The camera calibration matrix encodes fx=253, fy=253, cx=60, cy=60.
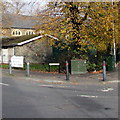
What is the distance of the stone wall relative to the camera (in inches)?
1145

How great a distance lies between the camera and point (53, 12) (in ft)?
63.6

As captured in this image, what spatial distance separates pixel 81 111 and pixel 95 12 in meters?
12.4

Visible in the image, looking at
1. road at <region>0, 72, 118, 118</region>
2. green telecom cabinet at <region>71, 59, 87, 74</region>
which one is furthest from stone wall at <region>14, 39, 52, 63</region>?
road at <region>0, 72, 118, 118</region>

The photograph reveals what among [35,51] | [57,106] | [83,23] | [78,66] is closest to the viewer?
[57,106]

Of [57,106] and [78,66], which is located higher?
[78,66]

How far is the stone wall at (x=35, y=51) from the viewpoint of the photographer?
29077 millimetres

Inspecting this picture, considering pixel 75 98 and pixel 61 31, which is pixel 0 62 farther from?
pixel 75 98

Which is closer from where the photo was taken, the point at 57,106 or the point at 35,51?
the point at 57,106

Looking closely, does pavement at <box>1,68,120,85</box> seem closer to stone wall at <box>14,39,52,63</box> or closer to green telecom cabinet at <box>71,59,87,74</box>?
green telecom cabinet at <box>71,59,87,74</box>

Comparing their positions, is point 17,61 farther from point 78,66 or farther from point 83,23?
point 83,23

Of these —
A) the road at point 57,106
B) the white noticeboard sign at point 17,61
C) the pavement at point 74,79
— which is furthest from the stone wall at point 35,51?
the road at point 57,106

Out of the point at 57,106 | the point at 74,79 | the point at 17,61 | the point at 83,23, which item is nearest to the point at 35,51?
the point at 17,61

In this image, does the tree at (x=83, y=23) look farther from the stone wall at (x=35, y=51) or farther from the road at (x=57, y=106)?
the stone wall at (x=35, y=51)

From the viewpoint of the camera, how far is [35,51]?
99.5 feet
